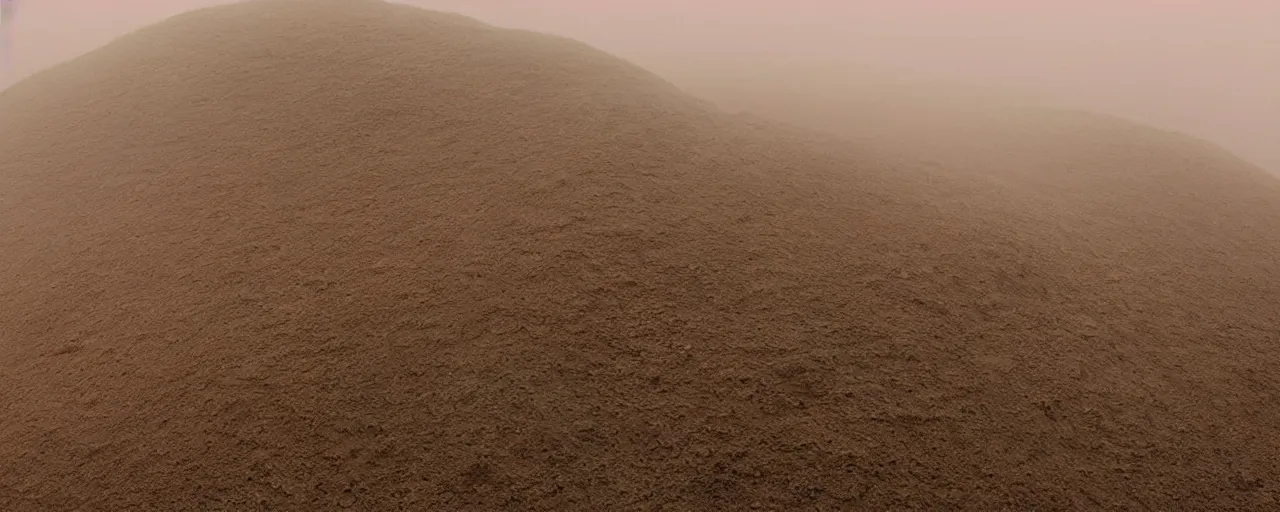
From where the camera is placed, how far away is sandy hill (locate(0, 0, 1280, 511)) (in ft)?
5.36

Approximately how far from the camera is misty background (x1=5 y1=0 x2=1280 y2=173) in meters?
7.68

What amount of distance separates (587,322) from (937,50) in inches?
484

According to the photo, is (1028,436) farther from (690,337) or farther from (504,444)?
(504,444)

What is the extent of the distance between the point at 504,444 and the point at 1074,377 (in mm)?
1693

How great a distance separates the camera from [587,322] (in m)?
1.97

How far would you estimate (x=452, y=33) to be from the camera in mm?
4098

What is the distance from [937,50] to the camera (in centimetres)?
1197

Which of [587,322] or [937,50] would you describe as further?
[937,50]

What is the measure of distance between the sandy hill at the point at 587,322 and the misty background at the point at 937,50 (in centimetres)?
379

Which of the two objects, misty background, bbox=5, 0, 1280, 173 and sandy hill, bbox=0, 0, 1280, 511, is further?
misty background, bbox=5, 0, 1280, 173

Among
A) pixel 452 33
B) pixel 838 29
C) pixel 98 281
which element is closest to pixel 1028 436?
pixel 98 281

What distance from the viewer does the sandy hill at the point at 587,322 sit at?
1.63 m

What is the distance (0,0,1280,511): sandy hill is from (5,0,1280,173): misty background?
12.4 ft

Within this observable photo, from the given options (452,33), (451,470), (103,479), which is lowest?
(103,479)
